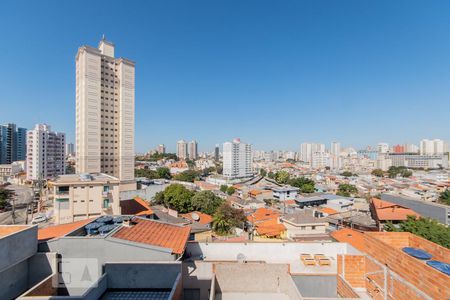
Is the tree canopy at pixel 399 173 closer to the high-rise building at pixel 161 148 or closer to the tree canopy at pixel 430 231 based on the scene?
the tree canopy at pixel 430 231

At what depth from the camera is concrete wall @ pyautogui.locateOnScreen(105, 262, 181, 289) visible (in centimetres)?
621

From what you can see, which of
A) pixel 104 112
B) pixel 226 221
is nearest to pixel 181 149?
pixel 104 112

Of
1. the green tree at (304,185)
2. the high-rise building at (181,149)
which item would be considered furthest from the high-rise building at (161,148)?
the green tree at (304,185)

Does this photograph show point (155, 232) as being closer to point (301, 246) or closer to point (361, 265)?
point (301, 246)

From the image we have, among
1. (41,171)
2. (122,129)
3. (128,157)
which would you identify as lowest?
(41,171)

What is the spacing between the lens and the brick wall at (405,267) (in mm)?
4766

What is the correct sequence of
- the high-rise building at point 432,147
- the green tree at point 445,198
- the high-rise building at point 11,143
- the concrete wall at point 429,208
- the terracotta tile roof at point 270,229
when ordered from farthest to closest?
1. the high-rise building at point 432,147
2. the high-rise building at point 11,143
3. the green tree at point 445,198
4. the concrete wall at point 429,208
5. the terracotta tile roof at point 270,229

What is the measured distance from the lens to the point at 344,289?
6840mm

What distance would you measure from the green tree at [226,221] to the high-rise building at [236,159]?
50640 mm

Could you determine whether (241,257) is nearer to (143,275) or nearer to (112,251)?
(143,275)

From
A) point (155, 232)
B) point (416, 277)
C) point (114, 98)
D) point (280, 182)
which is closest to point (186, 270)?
point (155, 232)

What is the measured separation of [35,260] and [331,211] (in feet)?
100

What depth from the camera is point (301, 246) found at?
29.1ft

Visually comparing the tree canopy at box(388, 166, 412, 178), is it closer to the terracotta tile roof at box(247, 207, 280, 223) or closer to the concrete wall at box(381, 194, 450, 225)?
the concrete wall at box(381, 194, 450, 225)
